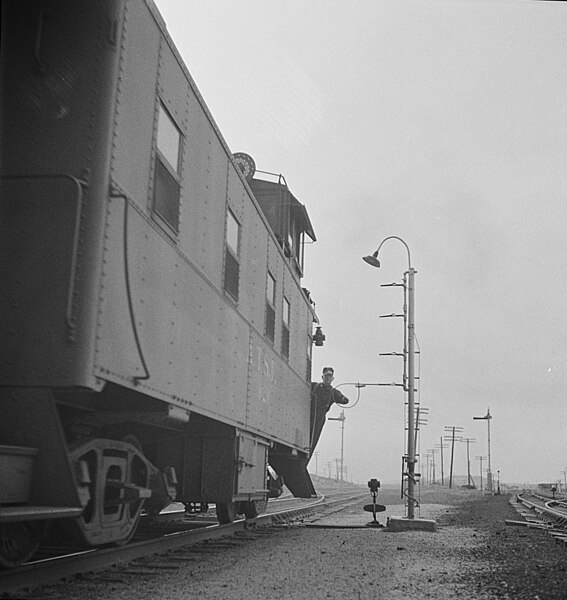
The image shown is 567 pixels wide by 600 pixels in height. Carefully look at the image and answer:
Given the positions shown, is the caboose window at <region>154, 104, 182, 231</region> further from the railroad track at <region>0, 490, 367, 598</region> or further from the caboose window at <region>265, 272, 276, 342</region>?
the caboose window at <region>265, 272, 276, 342</region>

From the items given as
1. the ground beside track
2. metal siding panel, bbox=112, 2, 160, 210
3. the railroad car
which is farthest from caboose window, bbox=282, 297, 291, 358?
metal siding panel, bbox=112, 2, 160, 210

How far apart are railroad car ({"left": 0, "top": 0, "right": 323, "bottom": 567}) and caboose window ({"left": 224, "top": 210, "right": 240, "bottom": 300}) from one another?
105 mm

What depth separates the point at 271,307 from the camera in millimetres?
11086

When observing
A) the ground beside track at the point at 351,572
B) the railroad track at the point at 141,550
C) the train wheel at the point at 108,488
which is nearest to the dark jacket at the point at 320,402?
the railroad track at the point at 141,550

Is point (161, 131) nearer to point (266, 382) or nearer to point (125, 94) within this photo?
point (125, 94)

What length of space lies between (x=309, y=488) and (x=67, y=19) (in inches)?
440

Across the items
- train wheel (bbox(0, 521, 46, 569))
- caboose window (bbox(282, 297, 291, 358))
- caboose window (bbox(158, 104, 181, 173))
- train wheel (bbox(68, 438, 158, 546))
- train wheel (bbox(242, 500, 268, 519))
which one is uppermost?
caboose window (bbox(158, 104, 181, 173))

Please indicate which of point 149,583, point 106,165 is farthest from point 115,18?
point 149,583

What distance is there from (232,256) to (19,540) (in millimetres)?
4009

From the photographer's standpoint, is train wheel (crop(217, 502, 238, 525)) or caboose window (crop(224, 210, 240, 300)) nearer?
caboose window (crop(224, 210, 240, 300))

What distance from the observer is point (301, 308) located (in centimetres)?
1417

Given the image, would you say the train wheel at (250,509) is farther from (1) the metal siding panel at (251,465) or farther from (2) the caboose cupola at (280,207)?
(2) the caboose cupola at (280,207)

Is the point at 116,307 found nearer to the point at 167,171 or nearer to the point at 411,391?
the point at 167,171

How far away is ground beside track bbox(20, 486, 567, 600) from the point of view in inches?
233
